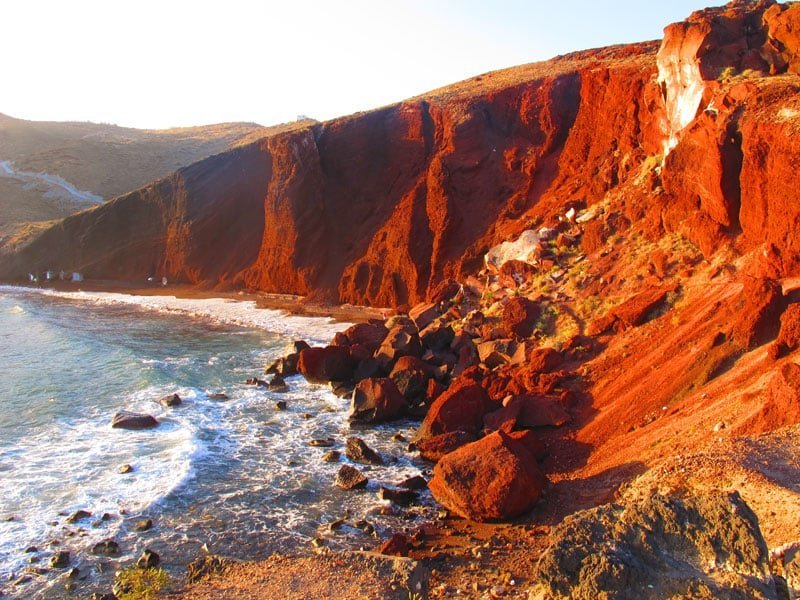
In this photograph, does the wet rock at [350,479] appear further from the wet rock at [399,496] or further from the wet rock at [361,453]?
the wet rock at [361,453]

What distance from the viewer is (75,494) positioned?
11.5 metres

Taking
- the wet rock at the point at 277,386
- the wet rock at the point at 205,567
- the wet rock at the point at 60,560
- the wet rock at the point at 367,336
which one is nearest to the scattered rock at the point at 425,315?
the wet rock at the point at 367,336

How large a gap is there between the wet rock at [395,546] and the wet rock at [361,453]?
339 cm

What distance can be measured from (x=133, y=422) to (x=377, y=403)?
582cm

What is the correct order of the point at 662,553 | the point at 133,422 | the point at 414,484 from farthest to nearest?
the point at 133,422
the point at 414,484
the point at 662,553

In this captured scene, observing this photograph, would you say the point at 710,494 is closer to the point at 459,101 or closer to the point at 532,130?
the point at 532,130

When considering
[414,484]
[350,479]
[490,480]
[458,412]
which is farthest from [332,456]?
[490,480]

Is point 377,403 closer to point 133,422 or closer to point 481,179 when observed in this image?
point 133,422

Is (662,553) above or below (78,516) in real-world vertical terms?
above

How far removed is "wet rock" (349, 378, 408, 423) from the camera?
15.1 m

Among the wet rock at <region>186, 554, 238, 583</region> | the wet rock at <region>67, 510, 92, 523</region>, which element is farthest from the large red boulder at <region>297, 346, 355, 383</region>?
the wet rock at <region>186, 554, 238, 583</region>

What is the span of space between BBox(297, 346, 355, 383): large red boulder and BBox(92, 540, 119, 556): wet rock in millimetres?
8950

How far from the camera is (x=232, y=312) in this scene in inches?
1173

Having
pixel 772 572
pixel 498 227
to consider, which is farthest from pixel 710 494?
pixel 498 227
